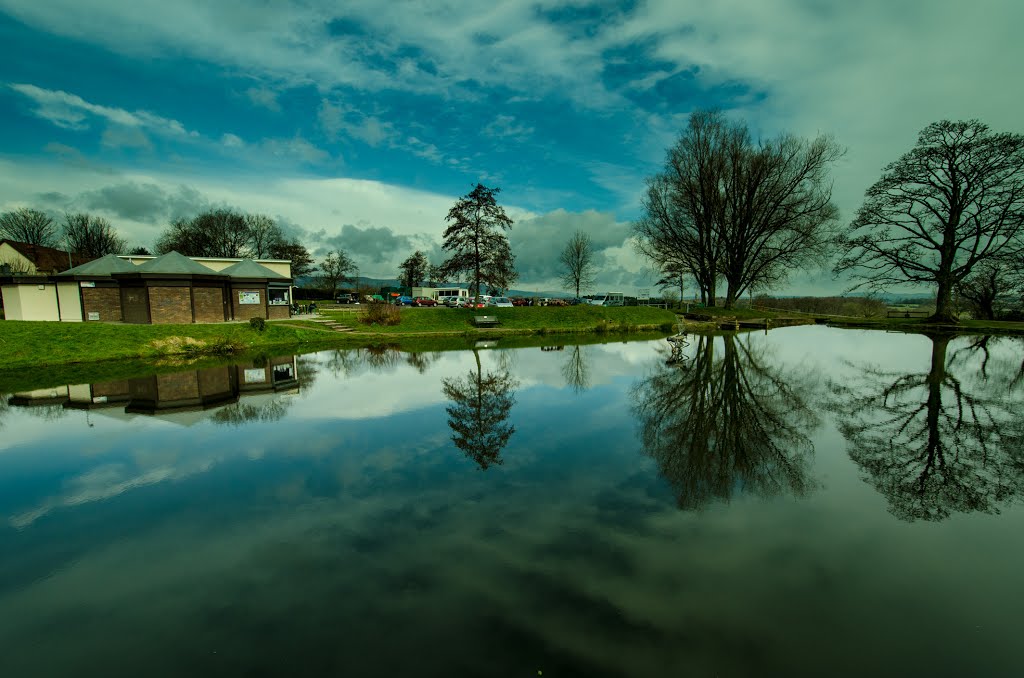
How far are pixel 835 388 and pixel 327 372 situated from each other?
744 inches

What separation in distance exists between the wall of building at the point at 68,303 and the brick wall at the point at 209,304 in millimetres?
9754

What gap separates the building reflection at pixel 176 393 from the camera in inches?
480

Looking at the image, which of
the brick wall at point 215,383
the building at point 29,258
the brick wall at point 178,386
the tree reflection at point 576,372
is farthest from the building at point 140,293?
the tree reflection at point 576,372

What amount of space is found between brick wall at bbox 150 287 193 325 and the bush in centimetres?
1179

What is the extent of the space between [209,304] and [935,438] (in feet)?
127

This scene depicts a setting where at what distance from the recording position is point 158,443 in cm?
931

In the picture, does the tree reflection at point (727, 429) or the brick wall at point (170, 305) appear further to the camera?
the brick wall at point (170, 305)

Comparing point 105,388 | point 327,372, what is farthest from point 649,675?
point 105,388

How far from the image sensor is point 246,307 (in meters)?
34.7

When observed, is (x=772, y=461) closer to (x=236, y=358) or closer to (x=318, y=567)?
(x=318, y=567)

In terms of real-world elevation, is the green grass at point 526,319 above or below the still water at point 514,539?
above

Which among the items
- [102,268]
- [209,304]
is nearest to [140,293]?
[209,304]

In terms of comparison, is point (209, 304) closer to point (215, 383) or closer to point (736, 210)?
point (215, 383)

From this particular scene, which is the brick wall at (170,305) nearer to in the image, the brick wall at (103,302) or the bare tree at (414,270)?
the brick wall at (103,302)
